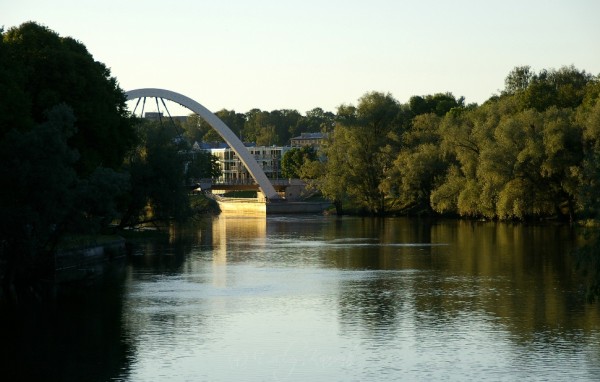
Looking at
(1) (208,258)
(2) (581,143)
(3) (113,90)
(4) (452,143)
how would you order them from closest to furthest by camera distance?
(1) (208,258) < (3) (113,90) < (2) (581,143) < (4) (452,143)

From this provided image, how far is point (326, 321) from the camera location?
2936 centimetres

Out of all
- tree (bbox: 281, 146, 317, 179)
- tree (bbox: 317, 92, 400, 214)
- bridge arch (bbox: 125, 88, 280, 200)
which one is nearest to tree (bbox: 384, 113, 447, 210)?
tree (bbox: 317, 92, 400, 214)

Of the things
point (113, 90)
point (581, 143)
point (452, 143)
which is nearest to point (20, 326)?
point (113, 90)

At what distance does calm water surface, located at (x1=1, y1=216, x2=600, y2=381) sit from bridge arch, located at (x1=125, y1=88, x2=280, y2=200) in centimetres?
5652

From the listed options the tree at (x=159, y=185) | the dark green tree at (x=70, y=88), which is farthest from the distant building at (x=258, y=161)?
the dark green tree at (x=70, y=88)

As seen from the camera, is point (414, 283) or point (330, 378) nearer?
point (330, 378)

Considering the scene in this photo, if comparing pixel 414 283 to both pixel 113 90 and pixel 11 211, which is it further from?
pixel 113 90

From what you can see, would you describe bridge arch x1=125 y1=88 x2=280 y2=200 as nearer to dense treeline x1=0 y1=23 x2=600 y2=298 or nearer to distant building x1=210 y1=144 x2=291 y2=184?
dense treeline x1=0 y1=23 x2=600 y2=298

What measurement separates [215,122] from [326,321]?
86946 mm

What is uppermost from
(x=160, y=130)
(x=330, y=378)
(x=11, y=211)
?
(x=160, y=130)

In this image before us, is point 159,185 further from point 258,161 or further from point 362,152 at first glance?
point 258,161

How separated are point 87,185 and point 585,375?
19.9 meters

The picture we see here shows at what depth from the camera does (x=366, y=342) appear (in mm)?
25953

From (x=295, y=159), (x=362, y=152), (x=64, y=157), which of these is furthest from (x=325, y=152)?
(x=64, y=157)
